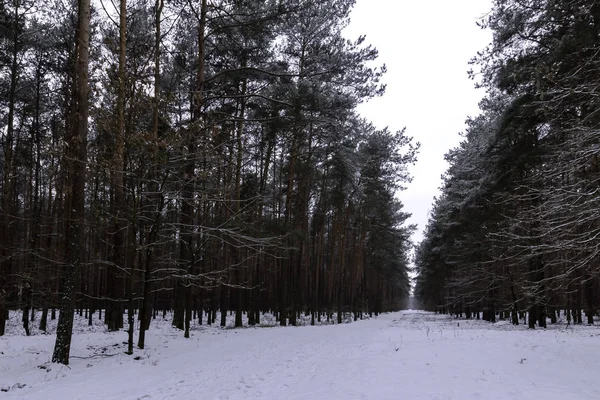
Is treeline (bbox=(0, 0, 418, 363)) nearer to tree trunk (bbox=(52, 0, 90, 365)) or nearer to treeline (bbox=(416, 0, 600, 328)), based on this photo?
tree trunk (bbox=(52, 0, 90, 365))

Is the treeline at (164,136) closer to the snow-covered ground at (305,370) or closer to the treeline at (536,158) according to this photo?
the snow-covered ground at (305,370)

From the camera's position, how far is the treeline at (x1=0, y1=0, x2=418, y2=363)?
9.76 metres

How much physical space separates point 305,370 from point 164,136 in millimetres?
6763

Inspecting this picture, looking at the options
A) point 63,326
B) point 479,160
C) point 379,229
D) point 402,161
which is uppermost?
point 402,161

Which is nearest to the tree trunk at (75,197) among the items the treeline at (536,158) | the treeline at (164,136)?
the treeline at (164,136)

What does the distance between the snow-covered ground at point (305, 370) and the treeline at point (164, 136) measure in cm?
123

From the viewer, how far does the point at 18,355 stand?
925 cm

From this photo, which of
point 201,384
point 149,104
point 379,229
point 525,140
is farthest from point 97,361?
point 379,229

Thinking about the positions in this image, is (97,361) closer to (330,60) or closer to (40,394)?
(40,394)

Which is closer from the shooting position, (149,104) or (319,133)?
(149,104)

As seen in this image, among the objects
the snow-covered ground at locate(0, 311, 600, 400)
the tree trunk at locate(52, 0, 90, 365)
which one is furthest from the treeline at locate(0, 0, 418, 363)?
the snow-covered ground at locate(0, 311, 600, 400)

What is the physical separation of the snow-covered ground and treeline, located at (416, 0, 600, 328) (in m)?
1.85

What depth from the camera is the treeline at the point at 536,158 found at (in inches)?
302

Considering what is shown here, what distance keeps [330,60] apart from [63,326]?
14548mm
